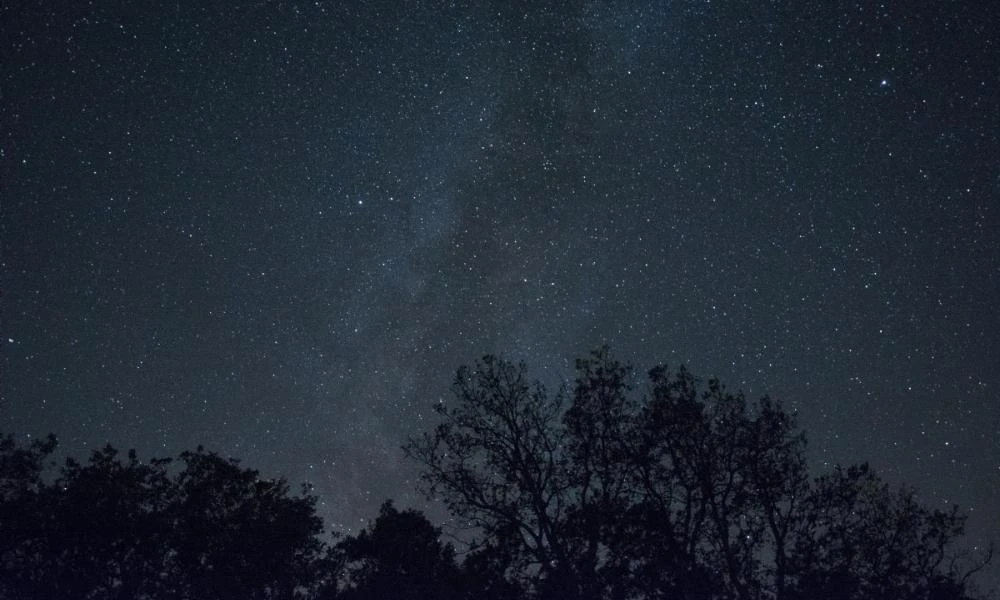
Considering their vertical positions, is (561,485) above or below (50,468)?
below

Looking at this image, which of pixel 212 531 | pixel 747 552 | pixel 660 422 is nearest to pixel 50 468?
pixel 212 531

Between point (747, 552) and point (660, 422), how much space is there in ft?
15.5

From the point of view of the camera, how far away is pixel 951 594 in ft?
70.6

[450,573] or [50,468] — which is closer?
[450,573]

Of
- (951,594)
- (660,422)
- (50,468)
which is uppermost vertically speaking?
(50,468)

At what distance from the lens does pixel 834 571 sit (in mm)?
18562

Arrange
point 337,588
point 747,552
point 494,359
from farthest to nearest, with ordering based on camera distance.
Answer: point 337,588, point 494,359, point 747,552

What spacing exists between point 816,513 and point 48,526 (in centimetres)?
2679

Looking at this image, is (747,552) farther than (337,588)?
No

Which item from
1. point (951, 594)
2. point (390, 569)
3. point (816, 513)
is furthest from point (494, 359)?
point (951, 594)

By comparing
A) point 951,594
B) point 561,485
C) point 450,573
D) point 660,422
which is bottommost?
point 951,594

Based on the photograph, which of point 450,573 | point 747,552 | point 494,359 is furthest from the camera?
point 450,573

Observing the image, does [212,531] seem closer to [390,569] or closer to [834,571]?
[390,569]

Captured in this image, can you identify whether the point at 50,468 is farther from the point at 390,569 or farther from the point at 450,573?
the point at 450,573
